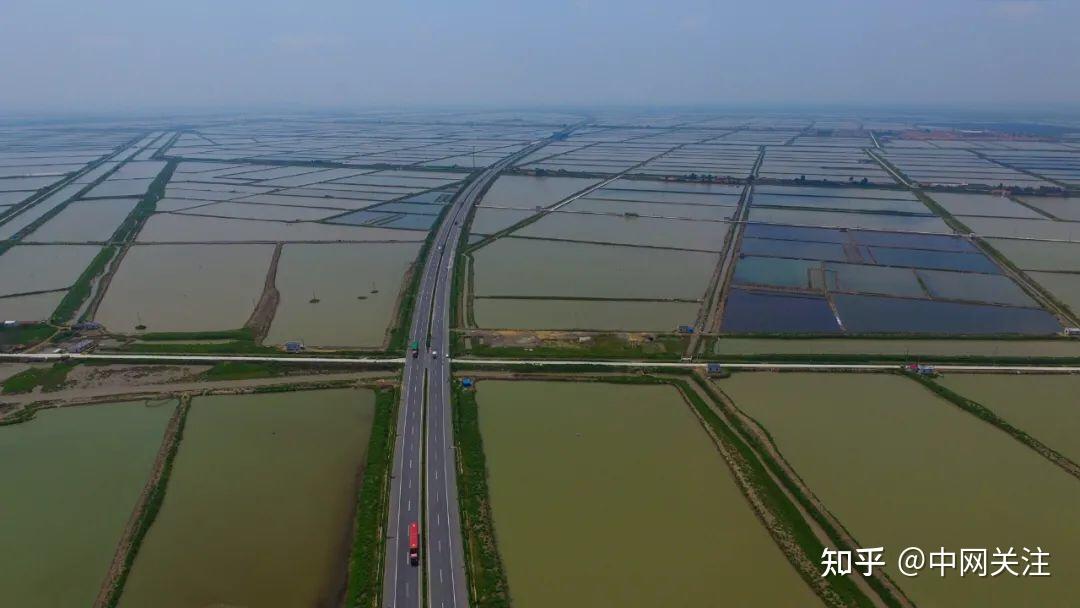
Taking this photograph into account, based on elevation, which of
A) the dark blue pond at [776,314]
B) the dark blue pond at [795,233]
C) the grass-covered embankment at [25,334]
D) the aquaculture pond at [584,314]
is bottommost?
the grass-covered embankment at [25,334]

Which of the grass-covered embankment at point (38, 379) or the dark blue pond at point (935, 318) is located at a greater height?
the dark blue pond at point (935, 318)

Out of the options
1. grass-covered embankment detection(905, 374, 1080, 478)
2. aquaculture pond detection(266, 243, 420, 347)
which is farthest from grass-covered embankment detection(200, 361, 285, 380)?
grass-covered embankment detection(905, 374, 1080, 478)

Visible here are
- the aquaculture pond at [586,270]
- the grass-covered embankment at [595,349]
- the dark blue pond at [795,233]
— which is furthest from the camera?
the dark blue pond at [795,233]

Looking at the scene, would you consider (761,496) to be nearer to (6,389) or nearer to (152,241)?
(6,389)

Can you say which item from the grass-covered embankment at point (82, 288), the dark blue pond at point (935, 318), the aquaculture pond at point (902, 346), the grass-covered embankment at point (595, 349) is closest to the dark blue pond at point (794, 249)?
the dark blue pond at point (935, 318)

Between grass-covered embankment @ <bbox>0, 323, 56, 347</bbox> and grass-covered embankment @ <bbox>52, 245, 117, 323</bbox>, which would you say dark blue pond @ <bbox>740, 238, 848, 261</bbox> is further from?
grass-covered embankment @ <bbox>52, 245, 117, 323</bbox>

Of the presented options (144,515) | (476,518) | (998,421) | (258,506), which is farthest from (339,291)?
(998,421)

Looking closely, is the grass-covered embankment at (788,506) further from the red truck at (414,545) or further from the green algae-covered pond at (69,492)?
the green algae-covered pond at (69,492)

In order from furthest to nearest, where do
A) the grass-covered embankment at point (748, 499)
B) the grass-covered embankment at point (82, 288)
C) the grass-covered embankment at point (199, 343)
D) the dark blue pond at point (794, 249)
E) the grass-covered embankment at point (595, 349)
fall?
the dark blue pond at point (794, 249) → the grass-covered embankment at point (82, 288) → the grass-covered embankment at point (199, 343) → the grass-covered embankment at point (595, 349) → the grass-covered embankment at point (748, 499)
